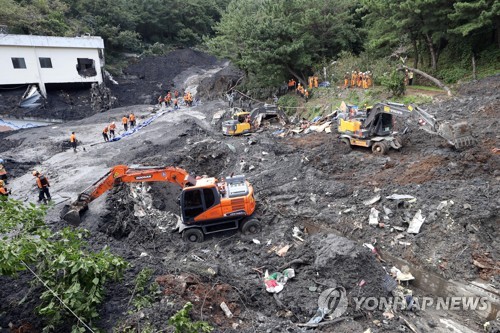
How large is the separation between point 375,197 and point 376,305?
4.34 meters

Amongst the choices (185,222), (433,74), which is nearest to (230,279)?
(185,222)

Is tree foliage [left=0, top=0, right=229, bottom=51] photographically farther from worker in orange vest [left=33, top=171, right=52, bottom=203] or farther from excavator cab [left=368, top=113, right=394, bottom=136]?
excavator cab [left=368, top=113, right=394, bottom=136]

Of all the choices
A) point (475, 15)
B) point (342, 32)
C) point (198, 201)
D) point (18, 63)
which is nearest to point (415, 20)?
point (475, 15)

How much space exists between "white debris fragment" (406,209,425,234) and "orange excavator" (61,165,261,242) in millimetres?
4118

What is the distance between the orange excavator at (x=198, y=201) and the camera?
9.74 meters

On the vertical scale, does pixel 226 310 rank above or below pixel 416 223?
below

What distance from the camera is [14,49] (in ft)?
90.5

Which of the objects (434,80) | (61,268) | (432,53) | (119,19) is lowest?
(61,268)

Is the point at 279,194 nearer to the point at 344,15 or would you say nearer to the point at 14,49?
the point at 344,15

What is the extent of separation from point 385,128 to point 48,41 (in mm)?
28371

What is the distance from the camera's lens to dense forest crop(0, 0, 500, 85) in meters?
20.0

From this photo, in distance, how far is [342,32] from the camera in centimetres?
2731

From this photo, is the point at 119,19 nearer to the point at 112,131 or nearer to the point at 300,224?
the point at 112,131

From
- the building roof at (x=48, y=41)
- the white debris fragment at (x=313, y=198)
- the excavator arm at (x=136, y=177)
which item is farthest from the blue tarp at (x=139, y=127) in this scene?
the white debris fragment at (x=313, y=198)
